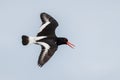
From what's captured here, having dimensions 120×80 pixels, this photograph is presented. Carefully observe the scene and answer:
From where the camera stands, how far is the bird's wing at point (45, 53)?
39600 mm

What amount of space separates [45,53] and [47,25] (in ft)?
12.6

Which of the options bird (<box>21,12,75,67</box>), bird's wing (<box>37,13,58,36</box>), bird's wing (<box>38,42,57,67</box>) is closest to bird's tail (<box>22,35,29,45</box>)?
bird (<box>21,12,75,67</box>)

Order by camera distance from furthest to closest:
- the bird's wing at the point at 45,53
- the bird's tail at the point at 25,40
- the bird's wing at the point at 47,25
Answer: the bird's wing at the point at 47,25, the bird's tail at the point at 25,40, the bird's wing at the point at 45,53

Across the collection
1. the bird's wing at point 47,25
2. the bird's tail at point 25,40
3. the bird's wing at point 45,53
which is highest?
the bird's wing at point 47,25

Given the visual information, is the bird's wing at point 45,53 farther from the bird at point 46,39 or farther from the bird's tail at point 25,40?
the bird's tail at point 25,40

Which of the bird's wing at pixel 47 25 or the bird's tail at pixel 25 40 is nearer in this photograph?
the bird's tail at pixel 25 40

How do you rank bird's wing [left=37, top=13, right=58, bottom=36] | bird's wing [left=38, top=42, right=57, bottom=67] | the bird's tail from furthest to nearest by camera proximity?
bird's wing [left=37, top=13, right=58, bottom=36] < the bird's tail < bird's wing [left=38, top=42, right=57, bottom=67]

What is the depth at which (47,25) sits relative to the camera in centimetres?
4384

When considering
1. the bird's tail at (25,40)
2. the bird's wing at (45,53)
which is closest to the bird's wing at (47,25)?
the bird's tail at (25,40)

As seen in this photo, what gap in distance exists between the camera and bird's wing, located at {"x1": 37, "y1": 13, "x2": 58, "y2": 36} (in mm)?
42812

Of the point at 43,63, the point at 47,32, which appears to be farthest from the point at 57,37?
the point at 43,63

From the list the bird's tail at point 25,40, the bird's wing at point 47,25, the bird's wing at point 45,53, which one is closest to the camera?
the bird's wing at point 45,53

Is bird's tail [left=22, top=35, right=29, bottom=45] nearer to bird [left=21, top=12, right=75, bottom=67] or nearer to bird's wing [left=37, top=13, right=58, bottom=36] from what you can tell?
bird [left=21, top=12, right=75, bottom=67]

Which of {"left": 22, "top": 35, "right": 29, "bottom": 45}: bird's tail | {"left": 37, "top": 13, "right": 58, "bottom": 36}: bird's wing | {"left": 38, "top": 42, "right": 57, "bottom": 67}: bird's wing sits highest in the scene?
{"left": 37, "top": 13, "right": 58, "bottom": 36}: bird's wing
